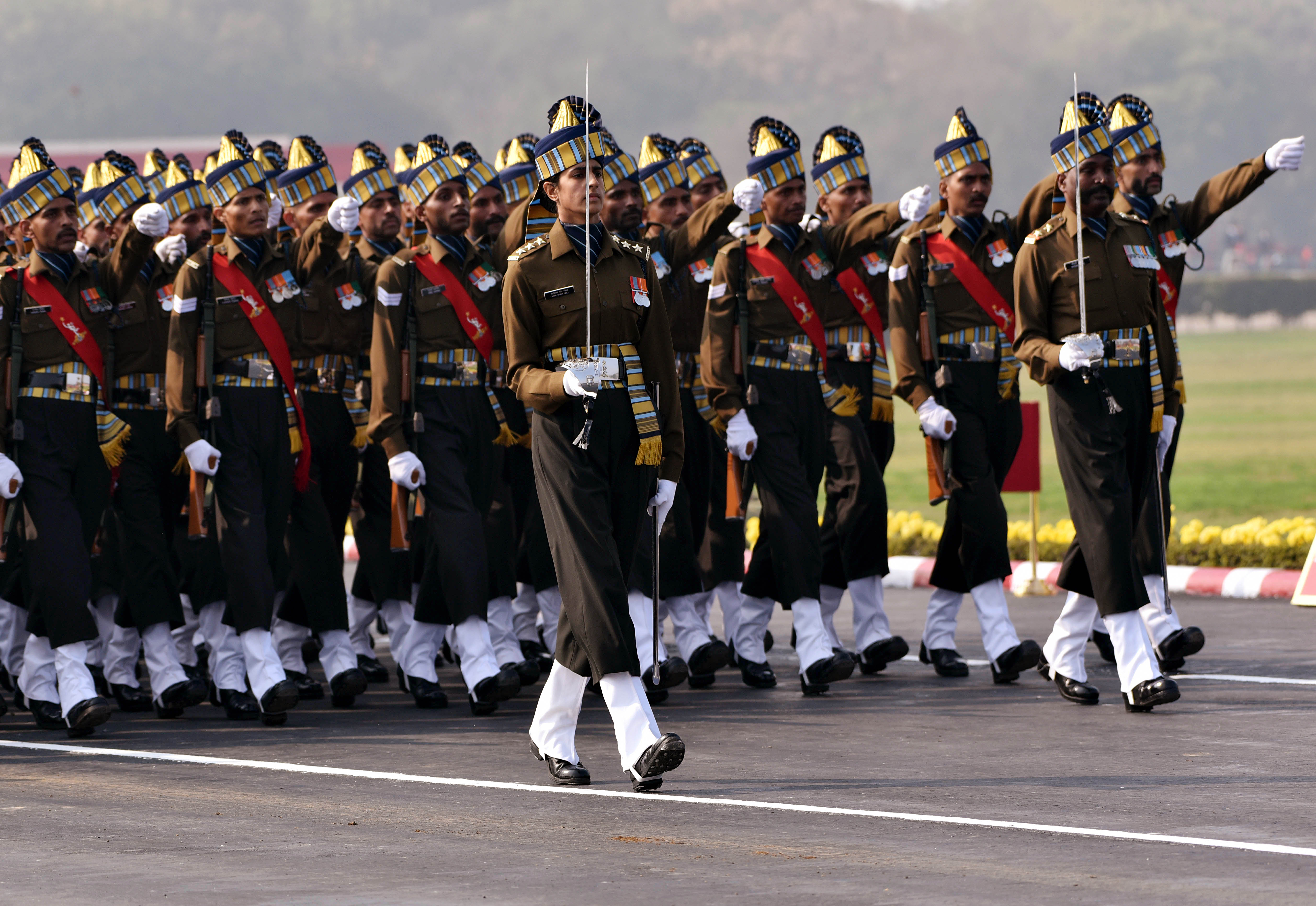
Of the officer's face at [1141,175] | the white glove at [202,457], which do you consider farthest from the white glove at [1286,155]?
the white glove at [202,457]

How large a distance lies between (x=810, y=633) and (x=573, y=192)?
3.13m

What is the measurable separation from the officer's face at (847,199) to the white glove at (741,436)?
5.07ft

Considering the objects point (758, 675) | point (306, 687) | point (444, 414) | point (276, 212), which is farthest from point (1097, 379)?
point (276, 212)

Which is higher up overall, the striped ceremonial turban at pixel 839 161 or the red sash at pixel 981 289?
the striped ceremonial turban at pixel 839 161

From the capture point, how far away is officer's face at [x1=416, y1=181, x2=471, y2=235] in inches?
410

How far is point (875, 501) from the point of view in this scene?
10867mm

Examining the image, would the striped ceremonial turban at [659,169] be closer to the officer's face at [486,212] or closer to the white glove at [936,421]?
the officer's face at [486,212]

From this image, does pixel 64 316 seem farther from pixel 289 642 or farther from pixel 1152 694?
pixel 1152 694

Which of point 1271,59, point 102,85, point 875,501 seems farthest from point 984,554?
point 102,85

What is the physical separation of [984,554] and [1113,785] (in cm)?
302

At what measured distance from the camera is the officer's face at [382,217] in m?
11.3

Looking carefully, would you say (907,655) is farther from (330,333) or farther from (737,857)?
(737,857)

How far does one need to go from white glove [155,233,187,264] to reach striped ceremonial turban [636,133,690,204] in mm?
2562

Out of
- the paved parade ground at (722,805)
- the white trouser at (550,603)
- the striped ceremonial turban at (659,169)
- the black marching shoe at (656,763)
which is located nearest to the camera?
the paved parade ground at (722,805)
